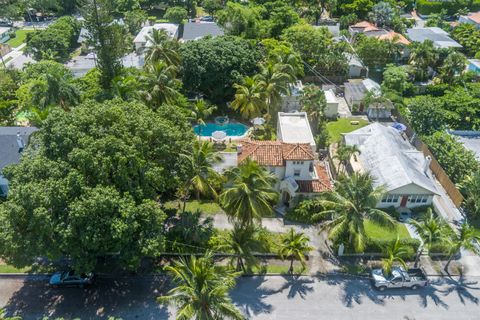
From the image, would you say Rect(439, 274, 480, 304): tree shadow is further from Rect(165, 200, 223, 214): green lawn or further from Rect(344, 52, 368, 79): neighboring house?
Rect(344, 52, 368, 79): neighboring house

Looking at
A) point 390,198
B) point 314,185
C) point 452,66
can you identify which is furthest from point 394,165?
point 452,66

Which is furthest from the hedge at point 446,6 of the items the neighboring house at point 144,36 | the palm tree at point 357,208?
the palm tree at point 357,208

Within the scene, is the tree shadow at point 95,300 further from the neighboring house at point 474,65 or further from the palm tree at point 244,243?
the neighboring house at point 474,65

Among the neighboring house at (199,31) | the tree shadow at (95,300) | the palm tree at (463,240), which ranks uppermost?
the neighboring house at (199,31)

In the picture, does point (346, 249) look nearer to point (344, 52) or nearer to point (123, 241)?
point (123, 241)

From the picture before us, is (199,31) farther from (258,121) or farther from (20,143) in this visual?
(20,143)

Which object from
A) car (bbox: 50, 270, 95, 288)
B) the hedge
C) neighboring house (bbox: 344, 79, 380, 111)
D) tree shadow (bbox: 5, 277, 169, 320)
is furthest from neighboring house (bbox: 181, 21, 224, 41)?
the hedge

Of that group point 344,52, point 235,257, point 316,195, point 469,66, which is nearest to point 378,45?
point 344,52
